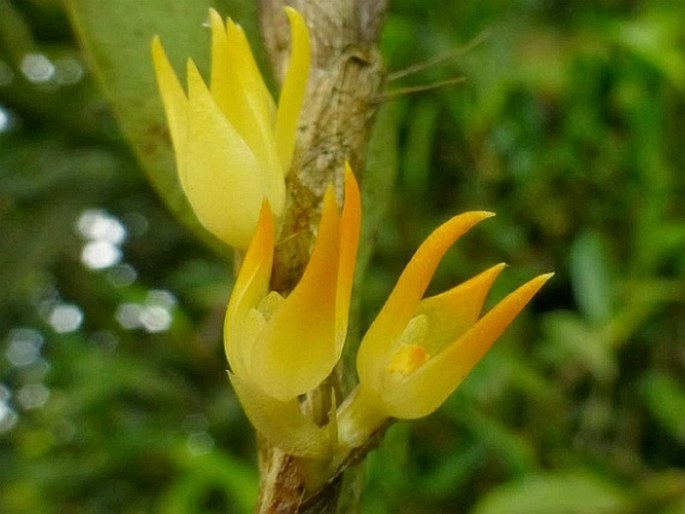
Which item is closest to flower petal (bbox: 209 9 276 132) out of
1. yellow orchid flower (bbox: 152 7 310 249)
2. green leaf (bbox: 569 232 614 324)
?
yellow orchid flower (bbox: 152 7 310 249)

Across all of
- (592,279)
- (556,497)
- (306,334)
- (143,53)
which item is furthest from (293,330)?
(592,279)

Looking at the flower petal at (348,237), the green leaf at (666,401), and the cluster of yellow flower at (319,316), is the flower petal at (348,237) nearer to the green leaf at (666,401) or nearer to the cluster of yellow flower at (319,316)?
the cluster of yellow flower at (319,316)

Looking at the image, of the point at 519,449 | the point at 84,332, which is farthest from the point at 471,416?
the point at 84,332

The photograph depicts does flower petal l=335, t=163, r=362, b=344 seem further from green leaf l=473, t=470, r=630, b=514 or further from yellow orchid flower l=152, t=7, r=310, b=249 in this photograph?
green leaf l=473, t=470, r=630, b=514

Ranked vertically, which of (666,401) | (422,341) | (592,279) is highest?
(422,341)

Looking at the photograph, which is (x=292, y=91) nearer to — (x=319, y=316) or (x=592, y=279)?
(x=319, y=316)

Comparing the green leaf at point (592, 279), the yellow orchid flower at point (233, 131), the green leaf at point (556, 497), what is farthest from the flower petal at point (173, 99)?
the green leaf at point (592, 279)

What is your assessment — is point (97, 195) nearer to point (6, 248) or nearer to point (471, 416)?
point (6, 248)
